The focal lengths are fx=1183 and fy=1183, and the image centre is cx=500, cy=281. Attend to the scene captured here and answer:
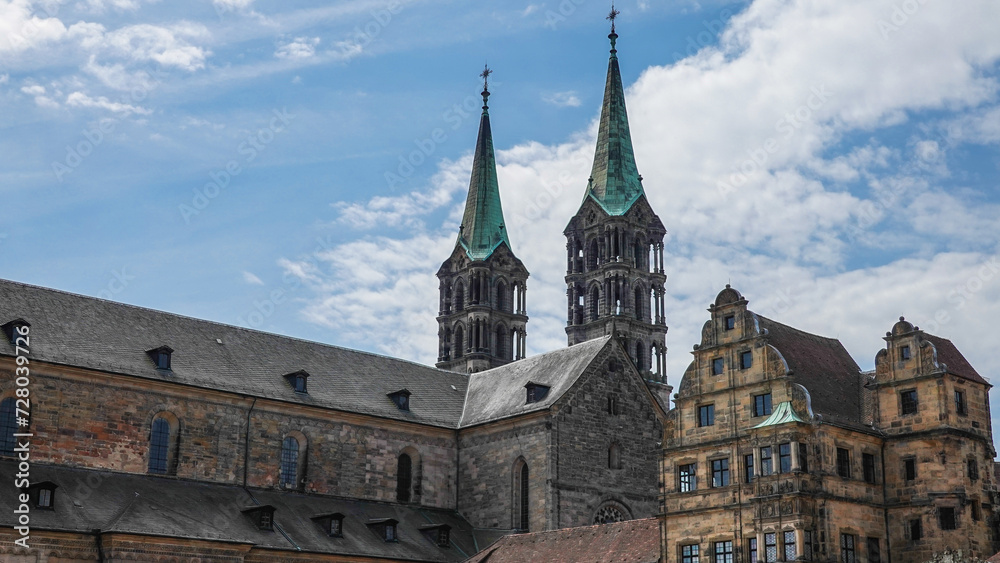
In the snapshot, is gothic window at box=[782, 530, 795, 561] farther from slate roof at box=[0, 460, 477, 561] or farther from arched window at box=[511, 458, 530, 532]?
slate roof at box=[0, 460, 477, 561]

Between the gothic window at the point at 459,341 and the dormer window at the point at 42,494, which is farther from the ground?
the gothic window at the point at 459,341

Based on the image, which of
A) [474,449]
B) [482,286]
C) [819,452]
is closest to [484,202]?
[482,286]

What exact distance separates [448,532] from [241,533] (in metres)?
10.3

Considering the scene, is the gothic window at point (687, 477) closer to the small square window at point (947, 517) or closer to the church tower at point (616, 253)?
the small square window at point (947, 517)

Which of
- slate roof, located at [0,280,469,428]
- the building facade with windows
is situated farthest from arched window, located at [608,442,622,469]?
the building facade with windows

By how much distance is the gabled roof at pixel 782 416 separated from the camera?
3956cm

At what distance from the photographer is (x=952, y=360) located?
1666 inches

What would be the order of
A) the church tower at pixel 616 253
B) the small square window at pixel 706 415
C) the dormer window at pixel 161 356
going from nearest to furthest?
the small square window at pixel 706 415, the dormer window at pixel 161 356, the church tower at pixel 616 253

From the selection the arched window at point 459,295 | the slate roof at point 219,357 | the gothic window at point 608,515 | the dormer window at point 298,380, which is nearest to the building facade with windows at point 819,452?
the gothic window at point 608,515

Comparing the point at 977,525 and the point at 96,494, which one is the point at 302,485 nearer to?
the point at 96,494

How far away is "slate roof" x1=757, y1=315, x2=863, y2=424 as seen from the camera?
41.3 metres

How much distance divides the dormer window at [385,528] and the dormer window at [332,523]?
1.82 metres

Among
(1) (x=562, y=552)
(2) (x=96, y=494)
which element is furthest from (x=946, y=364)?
(2) (x=96, y=494)

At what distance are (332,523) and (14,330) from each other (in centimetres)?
1459
